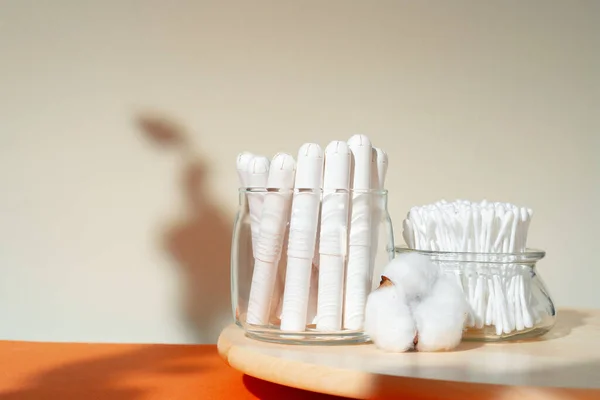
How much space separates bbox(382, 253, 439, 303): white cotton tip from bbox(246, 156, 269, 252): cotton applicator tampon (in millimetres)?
171

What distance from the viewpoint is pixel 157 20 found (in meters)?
1.11

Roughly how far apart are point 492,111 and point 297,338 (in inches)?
24.8

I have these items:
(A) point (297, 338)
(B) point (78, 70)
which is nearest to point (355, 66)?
(B) point (78, 70)

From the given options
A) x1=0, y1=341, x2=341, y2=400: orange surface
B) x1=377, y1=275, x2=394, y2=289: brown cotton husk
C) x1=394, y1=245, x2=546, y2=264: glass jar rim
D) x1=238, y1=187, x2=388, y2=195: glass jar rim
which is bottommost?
x1=0, y1=341, x2=341, y2=400: orange surface

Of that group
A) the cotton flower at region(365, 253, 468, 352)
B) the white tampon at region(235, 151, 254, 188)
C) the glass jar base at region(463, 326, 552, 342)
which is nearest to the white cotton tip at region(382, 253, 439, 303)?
the cotton flower at region(365, 253, 468, 352)

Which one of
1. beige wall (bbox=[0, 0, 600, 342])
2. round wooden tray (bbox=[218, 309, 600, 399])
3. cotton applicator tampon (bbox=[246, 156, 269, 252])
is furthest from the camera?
beige wall (bbox=[0, 0, 600, 342])

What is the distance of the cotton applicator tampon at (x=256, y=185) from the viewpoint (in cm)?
79

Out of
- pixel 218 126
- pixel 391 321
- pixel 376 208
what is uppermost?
pixel 218 126

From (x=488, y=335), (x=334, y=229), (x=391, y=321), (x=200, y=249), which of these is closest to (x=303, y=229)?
(x=334, y=229)

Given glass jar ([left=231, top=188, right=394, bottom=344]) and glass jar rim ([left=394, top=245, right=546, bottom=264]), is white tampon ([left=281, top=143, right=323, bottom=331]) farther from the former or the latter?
glass jar rim ([left=394, top=245, right=546, bottom=264])

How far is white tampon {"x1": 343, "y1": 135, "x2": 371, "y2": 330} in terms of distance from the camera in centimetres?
74

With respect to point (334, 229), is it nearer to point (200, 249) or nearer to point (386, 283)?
point (386, 283)

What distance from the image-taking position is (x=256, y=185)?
0.79m

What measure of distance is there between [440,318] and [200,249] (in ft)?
1.70
